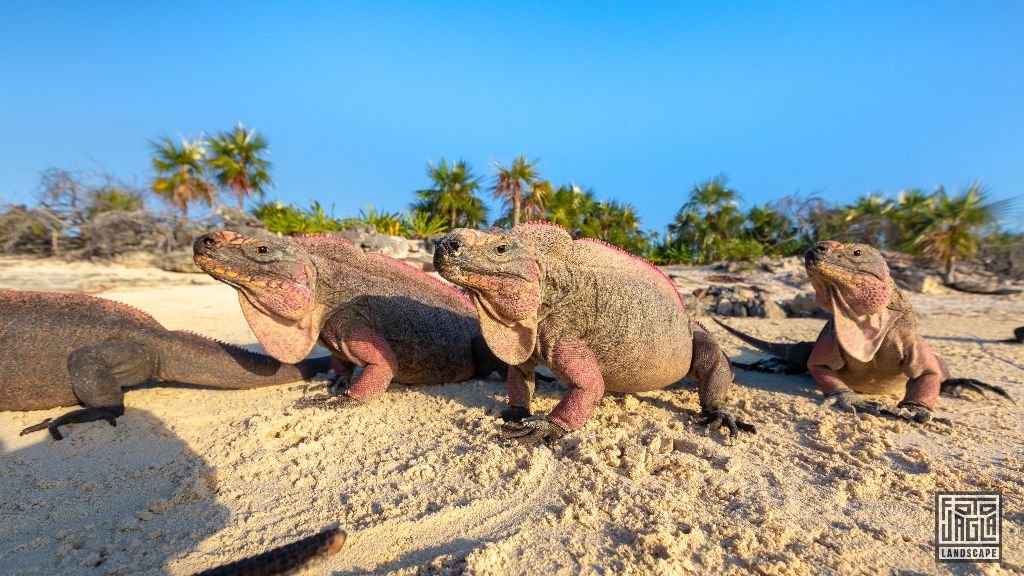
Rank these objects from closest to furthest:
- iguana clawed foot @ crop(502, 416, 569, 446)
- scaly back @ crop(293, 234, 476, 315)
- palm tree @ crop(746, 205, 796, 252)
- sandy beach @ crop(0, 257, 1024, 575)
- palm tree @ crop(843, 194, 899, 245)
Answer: sandy beach @ crop(0, 257, 1024, 575)
iguana clawed foot @ crop(502, 416, 569, 446)
scaly back @ crop(293, 234, 476, 315)
palm tree @ crop(843, 194, 899, 245)
palm tree @ crop(746, 205, 796, 252)

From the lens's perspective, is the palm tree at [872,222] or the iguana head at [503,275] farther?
the palm tree at [872,222]

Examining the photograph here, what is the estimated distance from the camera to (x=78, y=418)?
106 inches

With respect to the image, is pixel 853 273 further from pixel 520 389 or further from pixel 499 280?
pixel 499 280

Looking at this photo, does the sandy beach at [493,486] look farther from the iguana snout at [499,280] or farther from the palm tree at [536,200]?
the palm tree at [536,200]

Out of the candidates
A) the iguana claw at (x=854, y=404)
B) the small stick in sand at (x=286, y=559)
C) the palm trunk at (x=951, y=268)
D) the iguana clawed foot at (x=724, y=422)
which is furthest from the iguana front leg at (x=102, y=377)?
the palm trunk at (x=951, y=268)

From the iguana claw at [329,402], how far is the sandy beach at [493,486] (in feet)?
0.30

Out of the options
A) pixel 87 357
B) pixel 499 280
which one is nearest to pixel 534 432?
pixel 499 280

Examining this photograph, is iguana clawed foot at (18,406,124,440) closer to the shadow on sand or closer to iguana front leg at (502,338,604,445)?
the shadow on sand

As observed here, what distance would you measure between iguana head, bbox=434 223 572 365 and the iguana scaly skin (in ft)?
3.82

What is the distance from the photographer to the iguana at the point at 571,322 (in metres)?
2.07

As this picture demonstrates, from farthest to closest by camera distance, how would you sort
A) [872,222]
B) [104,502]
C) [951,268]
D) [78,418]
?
[872,222] → [951,268] → [78,418] → [104,502]

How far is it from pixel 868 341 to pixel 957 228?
15.7 m

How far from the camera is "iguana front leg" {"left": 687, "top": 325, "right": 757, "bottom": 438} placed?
2.58m

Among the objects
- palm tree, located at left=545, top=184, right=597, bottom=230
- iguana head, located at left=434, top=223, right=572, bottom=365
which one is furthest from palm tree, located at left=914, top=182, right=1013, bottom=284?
iguana head, located at left=434, top=223, right=572, bottom=365
